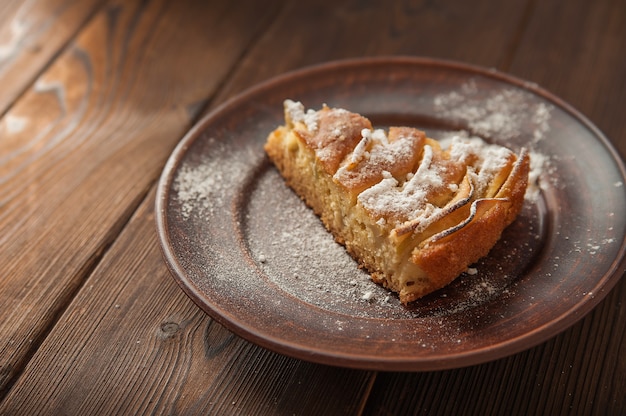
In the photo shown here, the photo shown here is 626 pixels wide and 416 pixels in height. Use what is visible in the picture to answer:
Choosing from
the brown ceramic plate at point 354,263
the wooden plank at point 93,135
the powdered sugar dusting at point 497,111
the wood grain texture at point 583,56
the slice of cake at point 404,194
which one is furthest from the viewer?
the wood grain texture at point 583,56

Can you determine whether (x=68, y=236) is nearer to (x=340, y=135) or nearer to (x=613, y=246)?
(x=340, y=135)

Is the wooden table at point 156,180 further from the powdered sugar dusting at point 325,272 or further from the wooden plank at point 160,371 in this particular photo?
the powdered sugar dusting at point 325,272

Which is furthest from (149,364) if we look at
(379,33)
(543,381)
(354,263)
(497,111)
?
(379,33)

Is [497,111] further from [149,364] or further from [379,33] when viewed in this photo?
[149,364]

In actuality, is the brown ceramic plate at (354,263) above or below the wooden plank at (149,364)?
above

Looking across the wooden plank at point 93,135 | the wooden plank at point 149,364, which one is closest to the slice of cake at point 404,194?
the wooden plank at point 149,364
